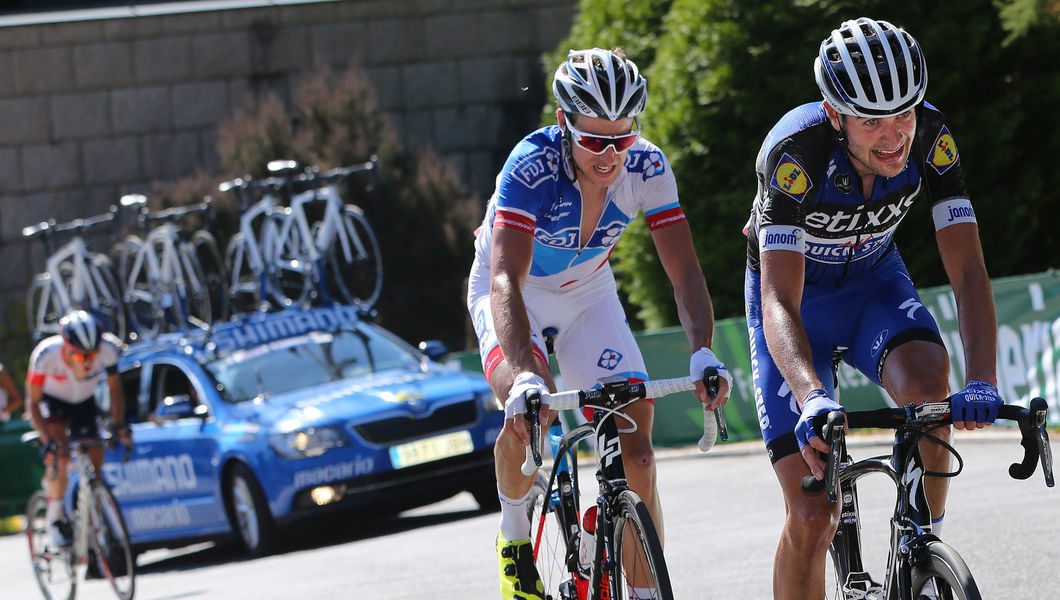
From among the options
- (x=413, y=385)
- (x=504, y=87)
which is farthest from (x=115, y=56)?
(x=413, y=385)

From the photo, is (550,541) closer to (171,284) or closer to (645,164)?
(645,164)

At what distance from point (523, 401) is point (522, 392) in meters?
0.03

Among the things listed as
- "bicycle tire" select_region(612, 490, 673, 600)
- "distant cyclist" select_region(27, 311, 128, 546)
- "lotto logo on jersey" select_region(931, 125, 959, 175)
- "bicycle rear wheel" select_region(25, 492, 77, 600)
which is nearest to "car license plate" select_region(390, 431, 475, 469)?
"distant cyclist" select_region(27, 311, 128, 546)

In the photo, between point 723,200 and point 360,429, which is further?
point 723,200

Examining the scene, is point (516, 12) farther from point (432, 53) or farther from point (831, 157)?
point (831, 157)

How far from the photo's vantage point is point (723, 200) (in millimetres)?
16406

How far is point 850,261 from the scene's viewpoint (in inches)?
203

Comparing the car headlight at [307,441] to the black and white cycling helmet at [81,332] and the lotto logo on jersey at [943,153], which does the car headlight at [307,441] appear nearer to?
the black and white cycling helmet at [81,332]

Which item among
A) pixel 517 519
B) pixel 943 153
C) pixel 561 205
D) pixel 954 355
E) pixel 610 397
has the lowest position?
pixel 954 355

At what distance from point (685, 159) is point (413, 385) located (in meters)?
5.87

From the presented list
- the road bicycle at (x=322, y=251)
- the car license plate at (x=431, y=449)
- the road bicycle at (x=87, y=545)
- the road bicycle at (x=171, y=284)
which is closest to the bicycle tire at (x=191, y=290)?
the road bicycle at (x=171, y=284)

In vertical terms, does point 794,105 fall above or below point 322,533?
above

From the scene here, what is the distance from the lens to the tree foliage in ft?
53.0

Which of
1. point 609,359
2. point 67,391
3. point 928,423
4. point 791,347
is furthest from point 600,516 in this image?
point 67,391
